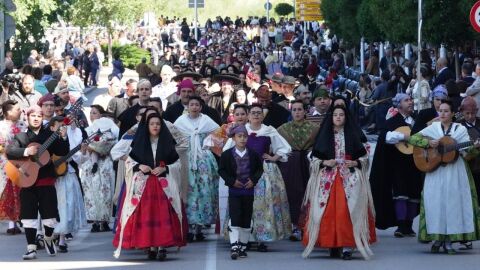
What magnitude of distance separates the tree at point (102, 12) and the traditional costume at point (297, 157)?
53.2 meters

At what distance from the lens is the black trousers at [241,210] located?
17938 mm

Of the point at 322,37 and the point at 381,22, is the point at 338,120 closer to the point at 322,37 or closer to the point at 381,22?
the point at 381,22

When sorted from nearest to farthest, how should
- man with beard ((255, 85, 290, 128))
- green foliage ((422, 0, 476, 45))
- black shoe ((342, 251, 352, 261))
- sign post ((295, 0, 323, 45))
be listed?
black shoe ((342, 251, 352, 261)), man with beard ((255, 85, 290, 128)), green foliage ((422, 0, 476, 45)), sign post ((295, 0, 323, 45))

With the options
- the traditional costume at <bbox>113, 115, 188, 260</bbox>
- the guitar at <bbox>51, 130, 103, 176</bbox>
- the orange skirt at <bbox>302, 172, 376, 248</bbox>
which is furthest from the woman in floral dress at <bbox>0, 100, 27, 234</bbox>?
the orange skirt at <bbox>302, 172, 376, 248</bbox>

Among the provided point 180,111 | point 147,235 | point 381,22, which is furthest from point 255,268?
point 381,22

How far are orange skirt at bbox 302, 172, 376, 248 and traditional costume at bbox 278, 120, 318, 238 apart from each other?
194 cm

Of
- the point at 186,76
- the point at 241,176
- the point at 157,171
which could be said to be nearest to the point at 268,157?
the point at 241,176

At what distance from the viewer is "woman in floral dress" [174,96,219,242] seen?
1953 centimetres

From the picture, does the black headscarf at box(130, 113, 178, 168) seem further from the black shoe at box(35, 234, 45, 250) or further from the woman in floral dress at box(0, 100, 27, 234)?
the woman in floral dress at box(0, 100, 27, 234)

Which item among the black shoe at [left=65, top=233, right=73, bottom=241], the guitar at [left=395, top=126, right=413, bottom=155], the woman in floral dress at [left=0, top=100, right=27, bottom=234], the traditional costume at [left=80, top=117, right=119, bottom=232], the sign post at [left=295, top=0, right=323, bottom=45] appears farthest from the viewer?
the sign post at [left=295, top=0, right=323, bottom=45]

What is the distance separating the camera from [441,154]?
17.8 meters

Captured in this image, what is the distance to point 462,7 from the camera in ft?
113

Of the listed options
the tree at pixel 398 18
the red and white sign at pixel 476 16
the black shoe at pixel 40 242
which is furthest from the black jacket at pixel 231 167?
the tree at pixel 398 18

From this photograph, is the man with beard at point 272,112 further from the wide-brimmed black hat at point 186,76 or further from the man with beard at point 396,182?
the wide-brimmed black hat at point 186,76
